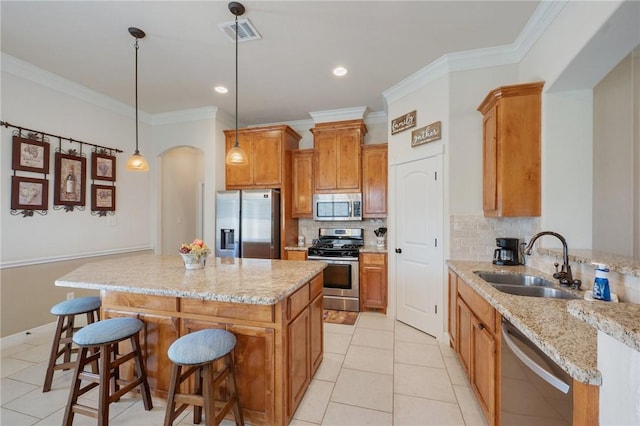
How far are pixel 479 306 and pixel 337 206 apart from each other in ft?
8.78

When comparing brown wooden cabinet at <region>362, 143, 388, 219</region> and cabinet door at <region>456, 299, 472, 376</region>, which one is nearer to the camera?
cabinet door at <region>456, 299, 472, 376</region>

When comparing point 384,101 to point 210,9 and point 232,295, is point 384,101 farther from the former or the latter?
point 232,295

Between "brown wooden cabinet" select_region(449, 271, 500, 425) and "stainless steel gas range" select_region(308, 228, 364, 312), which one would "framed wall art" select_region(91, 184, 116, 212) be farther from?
"brown wooden cabinet" select_region(449, 271, 500, 425)

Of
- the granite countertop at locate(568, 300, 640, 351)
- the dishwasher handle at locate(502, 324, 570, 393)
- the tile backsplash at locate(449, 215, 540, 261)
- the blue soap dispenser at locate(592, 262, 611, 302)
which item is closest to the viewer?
the granite countertop at locate(568, 300, 640, 351)

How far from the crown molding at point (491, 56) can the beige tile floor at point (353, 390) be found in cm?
296

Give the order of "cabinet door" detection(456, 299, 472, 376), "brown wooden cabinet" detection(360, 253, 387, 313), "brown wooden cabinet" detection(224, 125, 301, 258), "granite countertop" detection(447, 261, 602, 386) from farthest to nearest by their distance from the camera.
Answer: "brown wooden cabinet" detection(224, 125, 301, 258) → "brown wooden cabinet" detection(360, 253, 387, 313) → "cabinet door" detection(456, 299, 472, 376) → "granite countertop" detection(447, 261, 602, 386)

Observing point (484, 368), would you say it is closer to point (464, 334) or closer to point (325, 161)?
point (464, 334)

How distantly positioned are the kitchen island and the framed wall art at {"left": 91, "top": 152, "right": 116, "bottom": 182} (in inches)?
81.9

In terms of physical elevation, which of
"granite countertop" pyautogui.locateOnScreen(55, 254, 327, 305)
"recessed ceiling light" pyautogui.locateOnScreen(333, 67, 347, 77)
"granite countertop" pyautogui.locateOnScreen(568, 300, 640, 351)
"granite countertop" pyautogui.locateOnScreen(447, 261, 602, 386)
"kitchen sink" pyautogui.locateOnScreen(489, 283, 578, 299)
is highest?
"recessed ceiling light" pyautogui.locateOnScreen(333, 67, 347, 77)

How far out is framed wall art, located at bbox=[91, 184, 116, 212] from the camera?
360 cm

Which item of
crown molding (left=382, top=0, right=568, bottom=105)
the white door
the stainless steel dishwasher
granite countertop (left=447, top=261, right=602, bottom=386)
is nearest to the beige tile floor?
the white door

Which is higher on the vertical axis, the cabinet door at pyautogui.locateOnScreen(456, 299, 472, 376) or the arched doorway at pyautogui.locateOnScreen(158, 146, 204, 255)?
the arched doorway at pyautogui.locateOnScreen(158, 146, 204, 255)

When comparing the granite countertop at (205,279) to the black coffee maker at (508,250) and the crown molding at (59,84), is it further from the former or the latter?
the crown molding at (59,84)

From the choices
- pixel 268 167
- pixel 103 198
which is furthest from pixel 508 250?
pixel 103 198
